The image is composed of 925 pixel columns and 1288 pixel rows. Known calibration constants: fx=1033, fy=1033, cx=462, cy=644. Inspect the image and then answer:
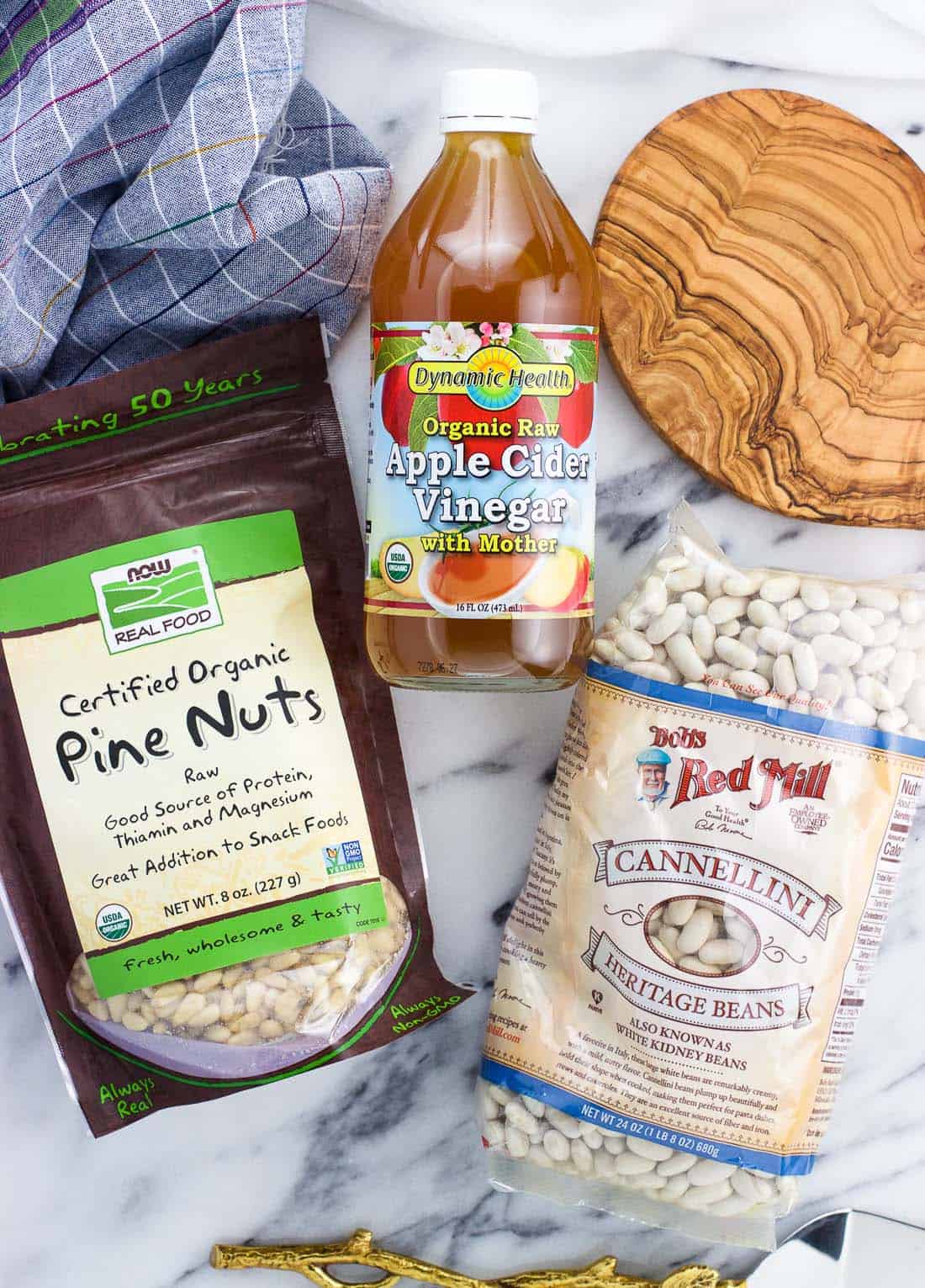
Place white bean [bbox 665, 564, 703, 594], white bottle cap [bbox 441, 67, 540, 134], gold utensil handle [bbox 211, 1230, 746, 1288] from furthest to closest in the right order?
gold utensil handle [bbox 211, 1230, 746, 1288] < white bean [bbox 665, 564, 703, 594] < white bottle cap [bbox 441, 67, 540, 134]

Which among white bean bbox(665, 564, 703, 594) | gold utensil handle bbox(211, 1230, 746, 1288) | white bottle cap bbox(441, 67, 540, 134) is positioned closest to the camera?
white bottle cap bbox(441, 67, 540, 134)

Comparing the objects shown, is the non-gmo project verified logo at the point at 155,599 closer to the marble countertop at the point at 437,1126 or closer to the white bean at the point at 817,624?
the marble countertop at the point at 437,1126

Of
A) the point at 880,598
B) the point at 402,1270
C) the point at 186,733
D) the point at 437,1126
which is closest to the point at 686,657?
the point at 880,598

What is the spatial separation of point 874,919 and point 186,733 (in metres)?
0.51

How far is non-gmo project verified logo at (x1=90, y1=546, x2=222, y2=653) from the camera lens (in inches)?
30.1

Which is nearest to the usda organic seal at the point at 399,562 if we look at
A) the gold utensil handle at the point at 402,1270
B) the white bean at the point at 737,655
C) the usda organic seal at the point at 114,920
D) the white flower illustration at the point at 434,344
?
the white flower illustration at the point at 434,344

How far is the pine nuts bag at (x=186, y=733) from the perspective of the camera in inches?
30.1

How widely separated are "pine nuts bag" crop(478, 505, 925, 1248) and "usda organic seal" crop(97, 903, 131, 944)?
0.96ft

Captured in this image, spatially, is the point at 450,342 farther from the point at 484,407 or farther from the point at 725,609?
the point at 725,609

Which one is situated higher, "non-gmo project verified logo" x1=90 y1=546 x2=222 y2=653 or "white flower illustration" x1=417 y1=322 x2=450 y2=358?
"white flower illustration" x1=417 y1=322 x2=450 y2=358

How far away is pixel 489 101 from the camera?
2.08 ft

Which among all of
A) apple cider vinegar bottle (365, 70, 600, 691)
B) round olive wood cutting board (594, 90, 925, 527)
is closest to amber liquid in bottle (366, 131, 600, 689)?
apple cider vinegar bottle (365, 70, 600, 691)

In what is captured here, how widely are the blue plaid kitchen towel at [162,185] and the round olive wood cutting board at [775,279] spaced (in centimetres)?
22

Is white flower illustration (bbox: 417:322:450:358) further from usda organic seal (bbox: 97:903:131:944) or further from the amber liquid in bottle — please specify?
usda organic seal (bbox: 97:903:131:944)
